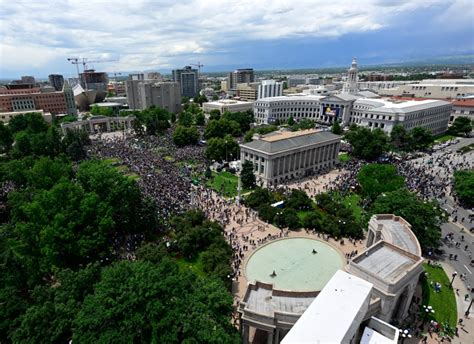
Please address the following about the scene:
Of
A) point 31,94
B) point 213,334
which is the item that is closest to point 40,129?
point 31,94

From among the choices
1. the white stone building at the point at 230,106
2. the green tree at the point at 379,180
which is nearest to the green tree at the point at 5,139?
the white stone building at the point at 230,106

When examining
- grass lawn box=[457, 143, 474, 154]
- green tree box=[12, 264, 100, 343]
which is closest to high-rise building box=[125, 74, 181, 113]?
grass lawn box=[457, 143, 474, 154]

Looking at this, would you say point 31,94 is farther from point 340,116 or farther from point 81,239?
point 340,116

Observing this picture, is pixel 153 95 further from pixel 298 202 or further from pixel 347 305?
pixel 347 305

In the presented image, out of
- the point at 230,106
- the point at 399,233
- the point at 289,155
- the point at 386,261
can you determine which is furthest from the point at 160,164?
the point at 230,106

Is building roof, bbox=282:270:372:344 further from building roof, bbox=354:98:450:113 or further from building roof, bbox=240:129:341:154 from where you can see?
building roof, bbox=354:98:450:113

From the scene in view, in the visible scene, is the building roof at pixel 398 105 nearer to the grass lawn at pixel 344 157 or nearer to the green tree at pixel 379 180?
the grass lawn at pixel 344 157
